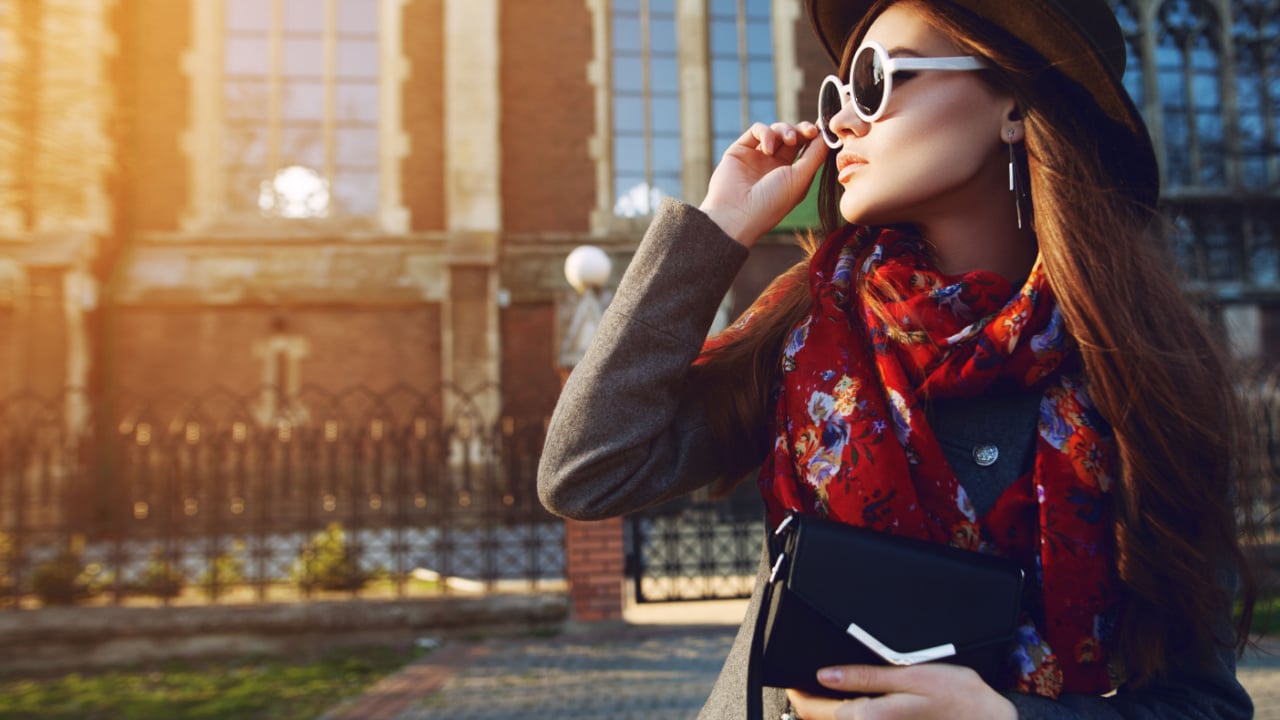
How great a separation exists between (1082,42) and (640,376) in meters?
0.78

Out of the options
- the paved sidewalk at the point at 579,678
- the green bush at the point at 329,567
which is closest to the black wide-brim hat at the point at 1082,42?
the paved sidewalk at the point at 579,678

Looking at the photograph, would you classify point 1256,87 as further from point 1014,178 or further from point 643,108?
point 1014,178

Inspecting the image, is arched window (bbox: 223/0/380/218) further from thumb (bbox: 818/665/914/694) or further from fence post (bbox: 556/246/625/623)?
thumb (bbox: 818/665/914/694)

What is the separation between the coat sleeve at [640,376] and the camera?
115 cm

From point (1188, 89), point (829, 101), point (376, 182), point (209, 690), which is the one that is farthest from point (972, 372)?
point (1188, 89)

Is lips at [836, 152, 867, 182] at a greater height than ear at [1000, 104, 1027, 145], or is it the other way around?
ear at [1000, 104, 1027, 145]

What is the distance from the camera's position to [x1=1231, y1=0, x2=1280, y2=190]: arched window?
1709 centimetres

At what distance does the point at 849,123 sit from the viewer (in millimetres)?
1258

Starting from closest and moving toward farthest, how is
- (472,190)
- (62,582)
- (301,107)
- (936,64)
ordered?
1. (936,64)
2. (62,582)
3. (472,190)
4. (301,107)

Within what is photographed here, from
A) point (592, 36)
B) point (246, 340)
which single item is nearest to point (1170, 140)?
point (592, 36)

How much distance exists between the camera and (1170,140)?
687 inches

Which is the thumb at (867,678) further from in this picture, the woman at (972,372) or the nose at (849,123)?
the nose at (849,123)

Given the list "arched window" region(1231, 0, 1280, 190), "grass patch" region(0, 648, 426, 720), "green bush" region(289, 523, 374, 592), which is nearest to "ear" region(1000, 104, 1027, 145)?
"grass patch" region(0, 648, 426, 720)

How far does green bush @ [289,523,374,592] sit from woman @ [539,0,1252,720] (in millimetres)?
6263
